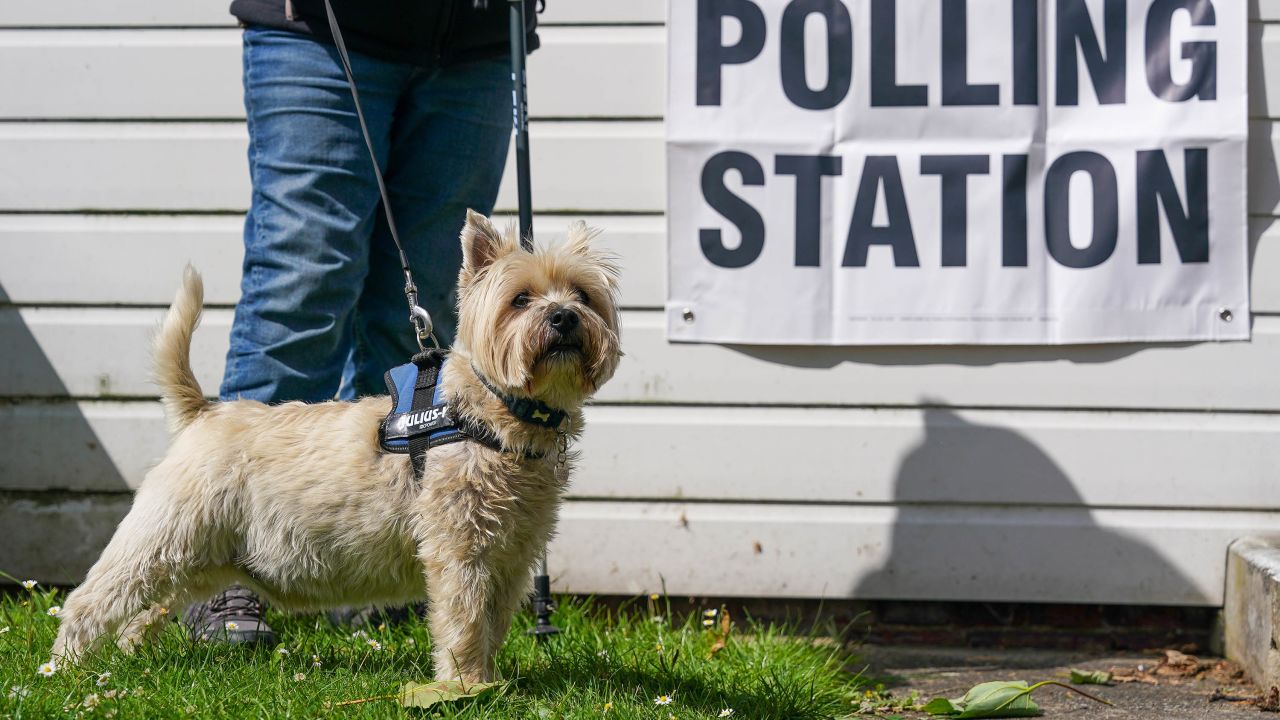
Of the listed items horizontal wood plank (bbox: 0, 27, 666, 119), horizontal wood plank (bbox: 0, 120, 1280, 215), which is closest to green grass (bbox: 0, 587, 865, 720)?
horizontal wood plank (bbox: 0, 120, 1280, 215)

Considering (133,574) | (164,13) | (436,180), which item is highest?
(164,13)

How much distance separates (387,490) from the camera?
285 cm

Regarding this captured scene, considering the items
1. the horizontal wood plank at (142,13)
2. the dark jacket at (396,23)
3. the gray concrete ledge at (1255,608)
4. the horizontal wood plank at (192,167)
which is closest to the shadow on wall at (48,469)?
the horizontal wood plank at (192,167)

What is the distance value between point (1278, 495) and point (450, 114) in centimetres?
330

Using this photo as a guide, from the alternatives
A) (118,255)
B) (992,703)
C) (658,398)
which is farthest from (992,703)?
(118,255)

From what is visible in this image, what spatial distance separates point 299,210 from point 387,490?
0.86 metres

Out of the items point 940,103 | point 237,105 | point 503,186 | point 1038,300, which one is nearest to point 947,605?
point 1038,300

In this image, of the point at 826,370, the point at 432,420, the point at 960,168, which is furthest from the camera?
the point at 826,370

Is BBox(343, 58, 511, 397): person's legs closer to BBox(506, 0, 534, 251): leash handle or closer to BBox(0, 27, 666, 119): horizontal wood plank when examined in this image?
BBox(506, 0, 534, 251): leash handle

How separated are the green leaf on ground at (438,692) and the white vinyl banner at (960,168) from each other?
1.87 m

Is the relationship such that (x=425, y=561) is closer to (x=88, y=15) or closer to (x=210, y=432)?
(x=210, y=432)

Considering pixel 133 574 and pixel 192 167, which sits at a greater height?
pixel 192 167

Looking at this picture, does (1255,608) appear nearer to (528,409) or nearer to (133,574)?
(528,409)

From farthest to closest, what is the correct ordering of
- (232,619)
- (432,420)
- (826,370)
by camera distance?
(826,370), (232,619), (432,420)
